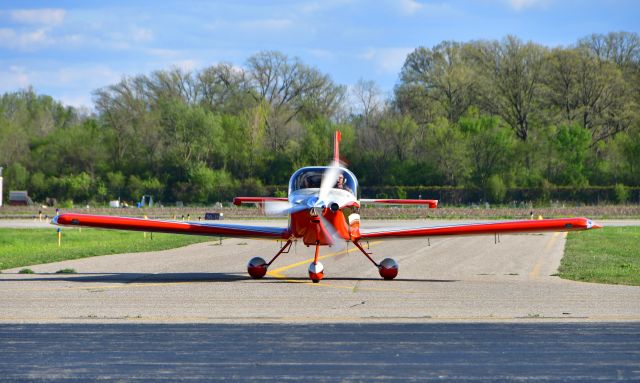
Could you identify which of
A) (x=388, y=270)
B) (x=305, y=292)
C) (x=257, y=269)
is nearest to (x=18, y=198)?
(x=257, y=269)

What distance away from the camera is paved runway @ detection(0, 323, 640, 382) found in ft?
28.4

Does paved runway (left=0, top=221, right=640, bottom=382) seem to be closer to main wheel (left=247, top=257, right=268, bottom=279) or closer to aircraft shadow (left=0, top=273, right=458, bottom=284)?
aircraft shadow (left=0, top=273, right=458, bottom=284)

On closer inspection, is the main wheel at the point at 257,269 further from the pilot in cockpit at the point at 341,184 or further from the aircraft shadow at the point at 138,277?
the pilot in cockpit at the point at 341,184

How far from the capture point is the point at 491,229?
20062 mm

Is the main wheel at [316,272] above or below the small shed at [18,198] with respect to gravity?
below

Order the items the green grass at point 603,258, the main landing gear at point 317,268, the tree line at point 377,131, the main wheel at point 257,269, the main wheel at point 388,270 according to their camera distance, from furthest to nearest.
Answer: the tree line at point 377,131 < the green grass at point 603,258 < the main wheel at point 257,269 < the main wheel at point 388,270 < the main landing gear at point 317,268

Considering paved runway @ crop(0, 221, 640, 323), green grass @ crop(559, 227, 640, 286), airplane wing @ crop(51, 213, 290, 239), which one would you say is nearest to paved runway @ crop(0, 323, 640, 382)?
paved runway @ crop(0, 221, 640, 323)

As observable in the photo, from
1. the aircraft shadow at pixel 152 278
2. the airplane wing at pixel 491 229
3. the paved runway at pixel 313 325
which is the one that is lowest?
the aircraft shadow at pixel 152 278

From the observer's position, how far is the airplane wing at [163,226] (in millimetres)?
19609

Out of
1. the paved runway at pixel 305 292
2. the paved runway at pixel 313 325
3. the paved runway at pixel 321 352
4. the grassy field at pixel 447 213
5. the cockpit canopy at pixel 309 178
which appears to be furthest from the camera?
the grassy field at pixel 447 213

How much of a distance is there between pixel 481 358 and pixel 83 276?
1314 cm

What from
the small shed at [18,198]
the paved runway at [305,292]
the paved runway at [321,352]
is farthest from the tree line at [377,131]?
the paved runway at [321,352]

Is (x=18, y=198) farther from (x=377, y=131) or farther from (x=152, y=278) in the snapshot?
(x=152, y=278)

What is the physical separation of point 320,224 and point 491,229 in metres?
4.13
